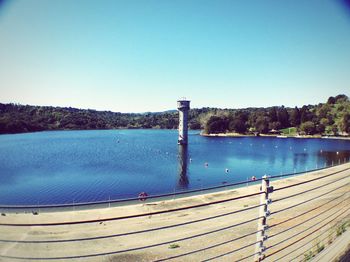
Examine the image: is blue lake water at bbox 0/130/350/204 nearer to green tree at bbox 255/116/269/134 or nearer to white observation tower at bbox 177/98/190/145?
white observation tower at bbox 177/98/190/145

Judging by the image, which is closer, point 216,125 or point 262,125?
point 262,125

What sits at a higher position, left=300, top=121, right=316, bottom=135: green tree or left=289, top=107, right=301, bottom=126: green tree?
left=289, top=107, right=301, bottom=126: green tree

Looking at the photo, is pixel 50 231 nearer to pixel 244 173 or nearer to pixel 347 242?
pixel 347 242

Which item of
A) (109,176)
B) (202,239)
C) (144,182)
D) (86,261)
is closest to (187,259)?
(202,239)

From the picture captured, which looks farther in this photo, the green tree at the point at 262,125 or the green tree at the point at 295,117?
the green tree at the point at 295,117

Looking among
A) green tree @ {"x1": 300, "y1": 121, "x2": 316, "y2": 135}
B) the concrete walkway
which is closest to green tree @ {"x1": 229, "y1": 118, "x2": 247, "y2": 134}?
green tree @ {"x1": 300, "y1": 121, "x2": 316, "y2": 135}

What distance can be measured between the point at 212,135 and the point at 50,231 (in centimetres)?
13171

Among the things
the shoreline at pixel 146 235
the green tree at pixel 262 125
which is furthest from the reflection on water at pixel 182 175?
the green tree at pixel 262 125

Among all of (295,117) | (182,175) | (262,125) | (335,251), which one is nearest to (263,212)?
(335,251)

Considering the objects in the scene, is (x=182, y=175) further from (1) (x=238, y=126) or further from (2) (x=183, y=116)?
(1) (x=238, y=126)

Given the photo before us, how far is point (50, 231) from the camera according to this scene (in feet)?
62.6

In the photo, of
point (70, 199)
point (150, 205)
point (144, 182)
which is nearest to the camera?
point (150, 205)

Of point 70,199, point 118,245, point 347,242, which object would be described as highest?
point 347,242

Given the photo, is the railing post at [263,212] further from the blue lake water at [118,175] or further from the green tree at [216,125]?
the green tree at [216,125]
